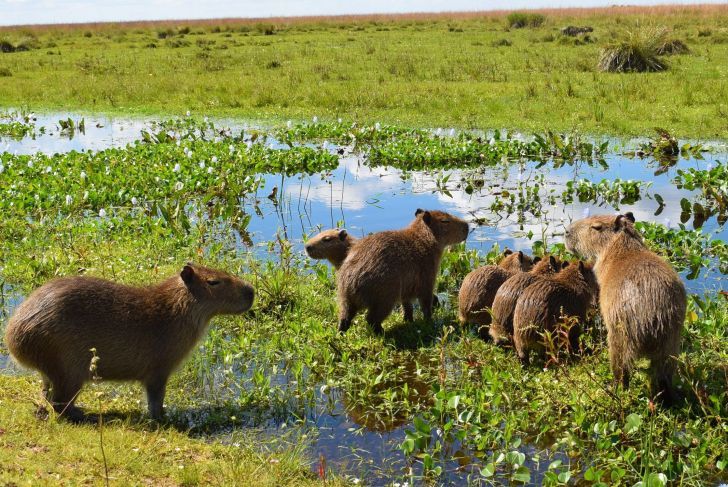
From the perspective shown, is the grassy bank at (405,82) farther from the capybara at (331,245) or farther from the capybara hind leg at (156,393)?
the capybara hind leg at (156,393)

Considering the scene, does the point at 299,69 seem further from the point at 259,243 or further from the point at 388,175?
the point at 259,243

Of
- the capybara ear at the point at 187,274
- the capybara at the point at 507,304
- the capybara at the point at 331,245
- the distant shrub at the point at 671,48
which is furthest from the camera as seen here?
the distant shrub at the point at 671,48

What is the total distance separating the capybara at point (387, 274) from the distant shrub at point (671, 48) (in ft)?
57.6

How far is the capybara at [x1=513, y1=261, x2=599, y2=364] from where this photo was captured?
5031mm

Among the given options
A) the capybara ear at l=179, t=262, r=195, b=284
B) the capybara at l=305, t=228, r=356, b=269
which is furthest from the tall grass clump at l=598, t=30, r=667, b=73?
the capybara ear at l=179, t=262, r=195, b=284

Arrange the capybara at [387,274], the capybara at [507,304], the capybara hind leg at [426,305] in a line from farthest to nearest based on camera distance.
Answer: the capybara hind leg at [426,305], the capybara at [387,274], the capybara at [507,304]

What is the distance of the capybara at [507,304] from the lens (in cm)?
532

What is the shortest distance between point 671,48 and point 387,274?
18.9m

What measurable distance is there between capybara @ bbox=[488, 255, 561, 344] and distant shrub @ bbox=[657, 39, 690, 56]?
1802 centimetres

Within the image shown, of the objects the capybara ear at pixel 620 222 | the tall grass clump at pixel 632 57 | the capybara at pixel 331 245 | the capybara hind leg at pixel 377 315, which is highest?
the tall grass clump at pixel 632 57

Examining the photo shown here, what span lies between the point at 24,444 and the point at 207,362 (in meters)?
1.56

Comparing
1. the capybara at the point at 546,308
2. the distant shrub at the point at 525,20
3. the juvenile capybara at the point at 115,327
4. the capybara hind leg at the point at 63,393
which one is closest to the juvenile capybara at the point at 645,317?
the capybara at the point at 546,308

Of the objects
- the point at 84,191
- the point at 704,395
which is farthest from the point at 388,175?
the point at 704,395

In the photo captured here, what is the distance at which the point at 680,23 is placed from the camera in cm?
3183
